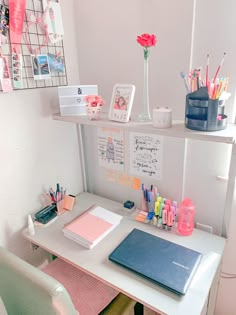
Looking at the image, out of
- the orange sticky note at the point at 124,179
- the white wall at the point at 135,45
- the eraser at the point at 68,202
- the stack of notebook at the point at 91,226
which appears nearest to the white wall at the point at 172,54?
the white wall at the point at 135,45

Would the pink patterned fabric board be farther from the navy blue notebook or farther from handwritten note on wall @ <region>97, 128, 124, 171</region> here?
handwritten note on wall @ <region>97, 128, 124, 171</region>

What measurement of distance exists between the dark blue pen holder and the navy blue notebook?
1.71ft

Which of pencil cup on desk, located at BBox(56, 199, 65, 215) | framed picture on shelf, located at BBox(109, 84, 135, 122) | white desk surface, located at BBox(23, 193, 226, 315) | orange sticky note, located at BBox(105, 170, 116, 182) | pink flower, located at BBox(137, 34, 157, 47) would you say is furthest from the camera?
orange sticky note, located at BBox(105, 170, 116, 182)

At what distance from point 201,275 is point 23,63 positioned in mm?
1177

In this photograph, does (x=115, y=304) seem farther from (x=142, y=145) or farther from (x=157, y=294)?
(x=142, y=145)

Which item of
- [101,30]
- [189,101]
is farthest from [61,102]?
[189,101]

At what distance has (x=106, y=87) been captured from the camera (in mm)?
1293

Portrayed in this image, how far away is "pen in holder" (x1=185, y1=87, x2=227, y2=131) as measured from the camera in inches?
32.3

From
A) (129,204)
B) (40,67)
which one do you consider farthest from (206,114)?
(40,67)

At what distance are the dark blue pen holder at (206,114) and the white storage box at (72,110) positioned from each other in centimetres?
56

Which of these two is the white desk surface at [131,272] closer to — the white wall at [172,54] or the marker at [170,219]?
the marker at [170,219]

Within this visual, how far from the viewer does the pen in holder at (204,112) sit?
820 millimetres

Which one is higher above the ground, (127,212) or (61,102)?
(61,102)

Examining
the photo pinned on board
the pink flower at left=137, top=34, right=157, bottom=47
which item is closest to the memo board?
the photo pinned on board
